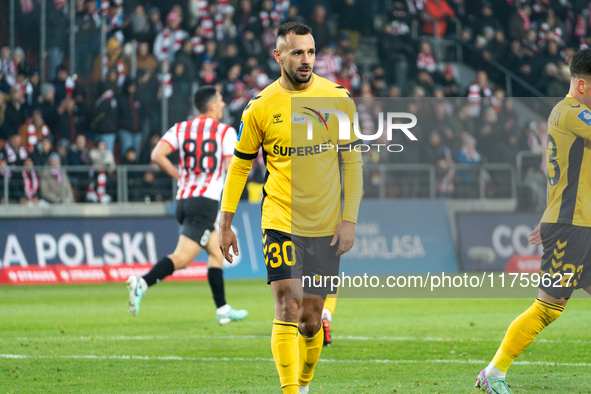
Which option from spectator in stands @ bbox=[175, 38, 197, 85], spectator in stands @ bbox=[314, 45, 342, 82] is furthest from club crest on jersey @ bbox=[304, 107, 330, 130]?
spectator in stands @ bbox=[314, 45, 342, 82]

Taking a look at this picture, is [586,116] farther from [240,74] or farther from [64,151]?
[240,74]

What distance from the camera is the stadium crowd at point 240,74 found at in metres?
16.4

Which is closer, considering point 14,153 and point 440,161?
point 14,153

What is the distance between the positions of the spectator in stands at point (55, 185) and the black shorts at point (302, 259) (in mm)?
11569

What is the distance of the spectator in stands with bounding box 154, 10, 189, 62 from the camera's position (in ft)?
60.3

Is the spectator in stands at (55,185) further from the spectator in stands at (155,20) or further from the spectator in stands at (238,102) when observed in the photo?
the spectator in stands at (155,20)

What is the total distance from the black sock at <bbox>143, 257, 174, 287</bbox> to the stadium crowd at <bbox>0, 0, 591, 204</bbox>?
7.64 m

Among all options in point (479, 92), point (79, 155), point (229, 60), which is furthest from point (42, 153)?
point (479, 92)

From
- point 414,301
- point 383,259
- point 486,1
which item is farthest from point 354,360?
point 486,1

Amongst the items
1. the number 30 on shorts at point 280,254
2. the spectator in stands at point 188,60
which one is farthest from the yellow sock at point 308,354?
the spectator in stands at point 188,60

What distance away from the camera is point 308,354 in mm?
4812

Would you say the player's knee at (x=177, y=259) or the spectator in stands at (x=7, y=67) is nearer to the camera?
the player's knee at (x=177, y=259)

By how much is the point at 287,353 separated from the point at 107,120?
12.8 m

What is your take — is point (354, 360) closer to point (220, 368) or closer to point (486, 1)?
point (220, 368)
